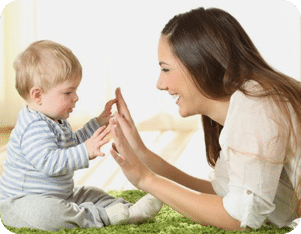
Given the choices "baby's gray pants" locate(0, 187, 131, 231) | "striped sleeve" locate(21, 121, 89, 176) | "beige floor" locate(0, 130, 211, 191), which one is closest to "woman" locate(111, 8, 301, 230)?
"striped sleeve" locate(21, 121, 89, 176)

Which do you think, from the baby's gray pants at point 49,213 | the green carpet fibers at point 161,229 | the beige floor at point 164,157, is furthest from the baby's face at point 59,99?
the beige floor at point 164,157

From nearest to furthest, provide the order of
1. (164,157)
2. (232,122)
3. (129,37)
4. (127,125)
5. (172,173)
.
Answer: (232,122) < (127,125) < (172,173) < (164,157) < (129,37)

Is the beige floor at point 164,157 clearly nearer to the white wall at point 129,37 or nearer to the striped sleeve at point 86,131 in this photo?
the white wall at point 129,37

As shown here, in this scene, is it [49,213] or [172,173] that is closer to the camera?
[49,213]

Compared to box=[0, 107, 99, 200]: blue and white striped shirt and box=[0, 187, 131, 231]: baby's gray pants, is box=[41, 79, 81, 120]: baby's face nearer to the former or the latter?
box=[0, 107, 99, 200]: blue and white striped shirt

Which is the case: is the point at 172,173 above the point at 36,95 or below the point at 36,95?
below

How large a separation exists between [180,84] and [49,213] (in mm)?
600

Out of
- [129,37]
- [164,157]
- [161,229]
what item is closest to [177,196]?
[161,229]

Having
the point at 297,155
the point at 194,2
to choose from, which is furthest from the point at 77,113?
the point at 297,155

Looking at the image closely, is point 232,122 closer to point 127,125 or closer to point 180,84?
point 180,84

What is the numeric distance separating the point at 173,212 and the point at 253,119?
599 mm

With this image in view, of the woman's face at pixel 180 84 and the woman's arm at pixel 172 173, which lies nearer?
the woman's face at pixel 180 84

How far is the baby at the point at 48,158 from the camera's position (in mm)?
1785

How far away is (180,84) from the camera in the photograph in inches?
72.1
